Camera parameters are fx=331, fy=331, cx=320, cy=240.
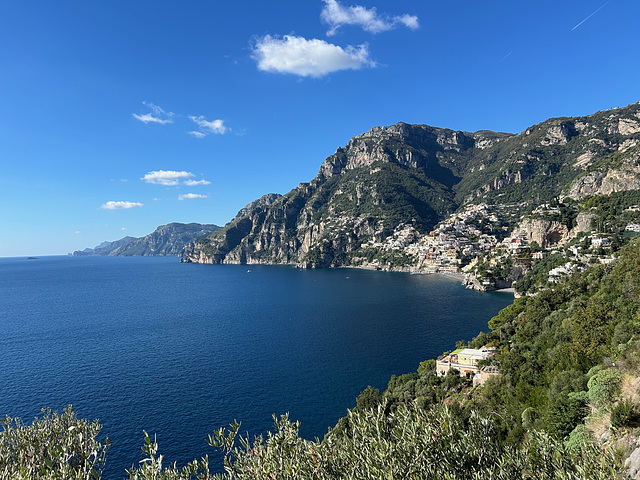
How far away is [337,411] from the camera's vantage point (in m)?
37.0

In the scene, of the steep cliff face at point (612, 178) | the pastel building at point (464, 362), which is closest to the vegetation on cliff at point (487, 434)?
the pastel building at point (464, 362)

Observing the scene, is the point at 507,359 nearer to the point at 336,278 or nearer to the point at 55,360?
the point at 55,360

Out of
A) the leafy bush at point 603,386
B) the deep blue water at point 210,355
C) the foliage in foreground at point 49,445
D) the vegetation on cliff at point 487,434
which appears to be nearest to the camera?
the vegetation on cliff at point 487,434

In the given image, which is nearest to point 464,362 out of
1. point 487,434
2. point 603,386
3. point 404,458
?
point 603,386

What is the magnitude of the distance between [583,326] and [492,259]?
96.2 m

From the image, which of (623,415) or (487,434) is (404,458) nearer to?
(487,434)

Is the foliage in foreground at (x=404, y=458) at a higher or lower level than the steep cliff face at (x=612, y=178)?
lower

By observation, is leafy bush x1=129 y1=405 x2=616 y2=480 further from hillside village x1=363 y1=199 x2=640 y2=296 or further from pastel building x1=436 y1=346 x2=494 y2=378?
hillside village x1=363 y1=199 x2=640 y2=296

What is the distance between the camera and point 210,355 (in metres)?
55.1

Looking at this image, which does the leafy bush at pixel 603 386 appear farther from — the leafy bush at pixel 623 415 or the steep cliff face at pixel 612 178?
the steep cliff face at pixel 612 178

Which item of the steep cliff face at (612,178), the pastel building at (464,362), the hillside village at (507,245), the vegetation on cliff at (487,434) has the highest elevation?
the steep cliff face at (612,178)

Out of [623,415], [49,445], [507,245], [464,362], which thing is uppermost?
[507,245]

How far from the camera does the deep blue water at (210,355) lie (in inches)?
1426

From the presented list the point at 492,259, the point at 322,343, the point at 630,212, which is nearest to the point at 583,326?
the point at 322,343
